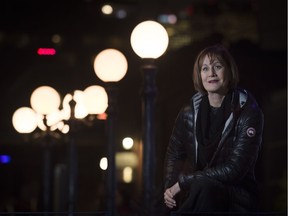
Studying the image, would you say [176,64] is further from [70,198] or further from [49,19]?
[49,19]

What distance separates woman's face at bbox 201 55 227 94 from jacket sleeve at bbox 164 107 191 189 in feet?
1.46

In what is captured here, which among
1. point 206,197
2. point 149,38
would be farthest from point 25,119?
point 206,197

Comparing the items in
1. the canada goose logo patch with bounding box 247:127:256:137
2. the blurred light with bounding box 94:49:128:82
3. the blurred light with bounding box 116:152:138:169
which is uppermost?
the blurred light with bounding box 94:49:128:82

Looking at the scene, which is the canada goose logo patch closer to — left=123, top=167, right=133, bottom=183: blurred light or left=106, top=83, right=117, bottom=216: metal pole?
left=106, top=83, right=117, bottom=216: metal pole

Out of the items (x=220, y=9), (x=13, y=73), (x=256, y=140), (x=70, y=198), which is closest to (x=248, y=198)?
Answer: (x=256, y=140)

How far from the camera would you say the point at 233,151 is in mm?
8484

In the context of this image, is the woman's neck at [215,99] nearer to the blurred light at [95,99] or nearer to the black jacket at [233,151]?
the black jacket at [233,151]

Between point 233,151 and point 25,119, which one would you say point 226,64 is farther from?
point 25,119

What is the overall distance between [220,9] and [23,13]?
20.3 meters

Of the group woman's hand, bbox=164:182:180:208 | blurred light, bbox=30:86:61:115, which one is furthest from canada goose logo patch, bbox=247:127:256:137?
blurred light, bbox=30:86:61:115

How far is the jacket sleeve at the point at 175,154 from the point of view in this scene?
888cm

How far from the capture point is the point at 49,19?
56938 mm

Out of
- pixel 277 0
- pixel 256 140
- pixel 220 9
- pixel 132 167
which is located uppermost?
pixel 220 9

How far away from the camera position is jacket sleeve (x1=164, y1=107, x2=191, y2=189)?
8875mm
